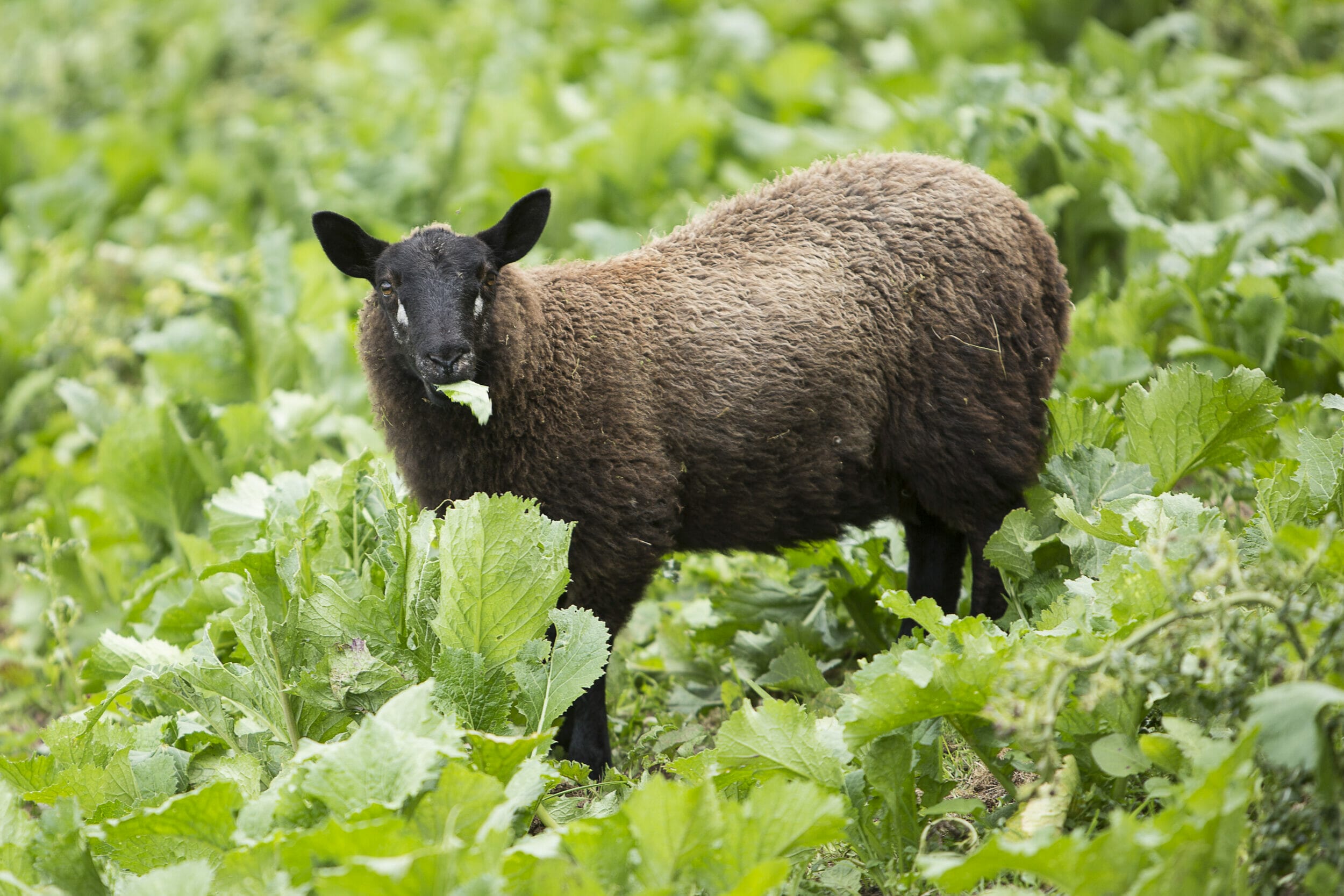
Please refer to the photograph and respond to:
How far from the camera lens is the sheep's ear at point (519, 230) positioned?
498cm

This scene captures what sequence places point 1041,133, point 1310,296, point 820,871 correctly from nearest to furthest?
point 820,871 → point 1310,296 → point 1041,133

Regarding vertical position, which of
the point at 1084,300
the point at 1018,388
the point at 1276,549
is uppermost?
the point at 1276,549

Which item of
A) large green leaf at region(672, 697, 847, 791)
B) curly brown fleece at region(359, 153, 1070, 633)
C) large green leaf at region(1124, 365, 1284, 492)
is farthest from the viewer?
curly brown fleece at region(359, 153, 1070, 633)

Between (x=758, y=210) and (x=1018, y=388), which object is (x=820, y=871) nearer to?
(x=1018, y=388)

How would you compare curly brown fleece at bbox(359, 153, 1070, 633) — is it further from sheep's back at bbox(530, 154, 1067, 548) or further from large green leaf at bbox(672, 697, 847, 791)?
large green leaf at bbox(672, 697, 847, 791)

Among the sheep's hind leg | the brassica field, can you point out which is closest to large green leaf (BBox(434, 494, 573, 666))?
the brassica field

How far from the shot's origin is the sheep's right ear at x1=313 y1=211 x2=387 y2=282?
4980 millimetres

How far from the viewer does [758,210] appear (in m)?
5.52

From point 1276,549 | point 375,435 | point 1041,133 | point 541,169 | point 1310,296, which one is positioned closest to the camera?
point 1276,549

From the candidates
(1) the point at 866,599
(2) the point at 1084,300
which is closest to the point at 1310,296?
(2) the point at 1084,300

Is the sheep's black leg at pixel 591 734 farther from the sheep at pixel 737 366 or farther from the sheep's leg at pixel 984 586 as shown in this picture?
the sheep's leg at pixel 984 586

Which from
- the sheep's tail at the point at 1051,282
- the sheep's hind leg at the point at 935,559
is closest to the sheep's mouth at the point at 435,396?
the sheep's hind leg at the point at 935,559

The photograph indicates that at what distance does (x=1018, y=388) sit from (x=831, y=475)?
2.88 ft

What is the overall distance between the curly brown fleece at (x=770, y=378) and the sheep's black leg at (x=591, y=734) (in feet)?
1.09
